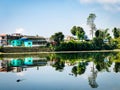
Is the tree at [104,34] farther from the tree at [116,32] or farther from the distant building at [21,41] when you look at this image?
the distant building at [21,41]

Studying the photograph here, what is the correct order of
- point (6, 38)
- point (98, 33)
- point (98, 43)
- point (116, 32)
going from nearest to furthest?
point (6, 38)
point (98, 43)
point (98, 33)
point (116, 32)

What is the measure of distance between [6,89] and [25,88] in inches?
46.2

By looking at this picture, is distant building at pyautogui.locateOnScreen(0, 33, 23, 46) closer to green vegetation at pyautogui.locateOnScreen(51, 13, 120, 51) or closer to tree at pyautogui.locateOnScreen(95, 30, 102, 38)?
green vegetation at pyautogui.locateOnScreen(51, 13, 120, 51)

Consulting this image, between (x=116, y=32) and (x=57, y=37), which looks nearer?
(x=57, y=37)

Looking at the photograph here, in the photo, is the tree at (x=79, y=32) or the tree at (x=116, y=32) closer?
the tree at (x=79, y=32)

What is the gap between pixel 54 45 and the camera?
302ft

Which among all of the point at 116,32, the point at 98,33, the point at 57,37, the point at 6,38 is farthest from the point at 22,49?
the point at 116,32

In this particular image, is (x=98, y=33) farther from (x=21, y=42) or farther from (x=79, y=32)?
(x=21, y=42)

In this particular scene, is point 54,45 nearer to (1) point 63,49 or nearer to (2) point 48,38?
(1) point 63,49

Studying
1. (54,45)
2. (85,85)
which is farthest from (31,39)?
(85,85)

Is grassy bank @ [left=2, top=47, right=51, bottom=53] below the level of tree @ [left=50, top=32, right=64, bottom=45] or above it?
below

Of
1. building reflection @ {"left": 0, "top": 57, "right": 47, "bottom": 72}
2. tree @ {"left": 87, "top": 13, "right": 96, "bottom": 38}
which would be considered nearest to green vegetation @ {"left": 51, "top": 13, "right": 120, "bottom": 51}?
tree @ {"left": 87, "top": 13, "right": 96, "bottom": 38}

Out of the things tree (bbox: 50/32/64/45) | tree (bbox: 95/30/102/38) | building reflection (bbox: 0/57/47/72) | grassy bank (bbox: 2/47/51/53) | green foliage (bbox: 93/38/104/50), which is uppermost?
tree (bbox: 95/30/102/38)

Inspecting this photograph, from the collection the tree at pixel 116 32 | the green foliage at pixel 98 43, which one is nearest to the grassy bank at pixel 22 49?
the green foliage at pixel 98 43
